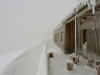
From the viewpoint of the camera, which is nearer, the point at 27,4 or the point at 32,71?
the point at 32,71

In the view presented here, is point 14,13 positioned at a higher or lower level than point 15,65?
higher

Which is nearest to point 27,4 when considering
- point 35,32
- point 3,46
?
point 3,46

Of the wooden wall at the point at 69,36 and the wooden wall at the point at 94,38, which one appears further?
the wooden wall at the point at 69,36

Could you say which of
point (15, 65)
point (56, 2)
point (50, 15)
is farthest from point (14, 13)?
point (15, 65)

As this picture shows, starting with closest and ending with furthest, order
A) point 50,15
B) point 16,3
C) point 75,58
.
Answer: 1. point 75,58
2. point 50,15
3. point 16,3

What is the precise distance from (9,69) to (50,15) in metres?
42.1

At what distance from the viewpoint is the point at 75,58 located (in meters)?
5.34

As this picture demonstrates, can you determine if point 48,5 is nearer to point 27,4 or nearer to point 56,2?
point 56,2

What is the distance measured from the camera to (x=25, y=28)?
5269 centimetres

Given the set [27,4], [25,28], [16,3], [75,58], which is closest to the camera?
[75,58]

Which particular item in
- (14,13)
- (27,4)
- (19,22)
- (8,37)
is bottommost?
(8,37)

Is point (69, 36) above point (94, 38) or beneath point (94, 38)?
above

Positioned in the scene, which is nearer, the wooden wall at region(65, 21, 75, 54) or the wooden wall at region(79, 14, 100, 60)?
the wooden wall at region(79, 14, 100, 60)

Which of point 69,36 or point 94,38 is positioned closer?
point 94,38
